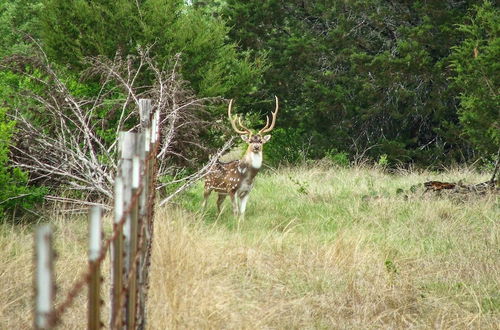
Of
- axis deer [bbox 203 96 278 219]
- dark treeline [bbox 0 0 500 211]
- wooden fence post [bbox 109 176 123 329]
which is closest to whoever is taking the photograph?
wooden fence post [bbox 109 176 123 329]

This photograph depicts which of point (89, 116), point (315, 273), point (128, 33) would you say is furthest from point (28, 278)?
point (128, 33)

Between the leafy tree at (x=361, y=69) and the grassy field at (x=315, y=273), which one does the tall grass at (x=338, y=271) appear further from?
the leafy tree at (x=361, y=69)

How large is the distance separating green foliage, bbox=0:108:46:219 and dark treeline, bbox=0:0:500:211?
309 centimetres

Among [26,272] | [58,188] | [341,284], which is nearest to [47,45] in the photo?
[58,188]

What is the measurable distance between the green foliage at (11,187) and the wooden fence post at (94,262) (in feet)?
20.1

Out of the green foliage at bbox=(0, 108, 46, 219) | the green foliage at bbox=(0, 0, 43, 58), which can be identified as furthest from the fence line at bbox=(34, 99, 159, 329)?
the green foliage at bbox=(0, 0, 43, 58)

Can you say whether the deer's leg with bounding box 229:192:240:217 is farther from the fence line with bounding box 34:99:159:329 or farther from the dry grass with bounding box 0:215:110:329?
the fence line with bounding box 34:99:159:329

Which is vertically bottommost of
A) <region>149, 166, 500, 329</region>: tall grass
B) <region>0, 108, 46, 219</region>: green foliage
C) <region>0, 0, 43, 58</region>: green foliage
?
<region>149, 166, 500, 329</region>: tall grass

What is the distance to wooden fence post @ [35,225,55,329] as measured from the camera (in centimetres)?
129

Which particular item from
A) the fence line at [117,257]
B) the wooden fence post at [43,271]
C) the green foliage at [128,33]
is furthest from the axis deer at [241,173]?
the wooden fence post at [43,271]

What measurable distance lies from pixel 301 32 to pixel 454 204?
852 centimetres

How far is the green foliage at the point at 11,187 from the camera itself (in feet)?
25.7

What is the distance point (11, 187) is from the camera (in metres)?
8.38

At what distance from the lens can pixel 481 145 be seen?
12.9 metres
